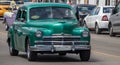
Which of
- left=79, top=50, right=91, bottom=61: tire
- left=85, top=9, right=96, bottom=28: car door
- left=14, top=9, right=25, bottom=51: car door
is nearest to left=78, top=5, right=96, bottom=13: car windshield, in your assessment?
left=85, top=9, right=96, bottom=28: car door

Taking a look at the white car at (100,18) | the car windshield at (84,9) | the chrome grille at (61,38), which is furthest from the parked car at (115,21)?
the chrome grille at (61,38)

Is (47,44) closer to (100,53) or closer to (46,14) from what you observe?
(46,14)

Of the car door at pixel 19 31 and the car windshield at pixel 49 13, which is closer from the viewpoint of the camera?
the car windshield at pixel 49 13

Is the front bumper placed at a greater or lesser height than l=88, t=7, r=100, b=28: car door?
greater

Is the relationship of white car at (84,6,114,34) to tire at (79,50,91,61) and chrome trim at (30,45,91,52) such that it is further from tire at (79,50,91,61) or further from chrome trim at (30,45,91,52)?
chrome trim at (30,45,91,52)

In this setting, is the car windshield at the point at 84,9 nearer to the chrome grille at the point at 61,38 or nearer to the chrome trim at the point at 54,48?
the chrome grille at the point at 61,38

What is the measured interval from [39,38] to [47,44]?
0.90 ft

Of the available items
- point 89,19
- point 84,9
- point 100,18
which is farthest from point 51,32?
point 84,9

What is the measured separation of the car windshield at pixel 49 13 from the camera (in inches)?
603

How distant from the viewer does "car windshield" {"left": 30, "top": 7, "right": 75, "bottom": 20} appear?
1530cm

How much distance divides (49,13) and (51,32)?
1274mm

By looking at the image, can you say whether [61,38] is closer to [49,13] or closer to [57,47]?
[57,47]

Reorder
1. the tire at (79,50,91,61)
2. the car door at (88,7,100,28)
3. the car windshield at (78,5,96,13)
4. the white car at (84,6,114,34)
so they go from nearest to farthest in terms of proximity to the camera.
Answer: the tire at (79,50,91,61) → the white car at (84,6,114,34) → the car door at (88,7,100,28) → the car windshield at (78,5,96,13)

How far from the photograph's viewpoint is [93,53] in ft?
59.2
